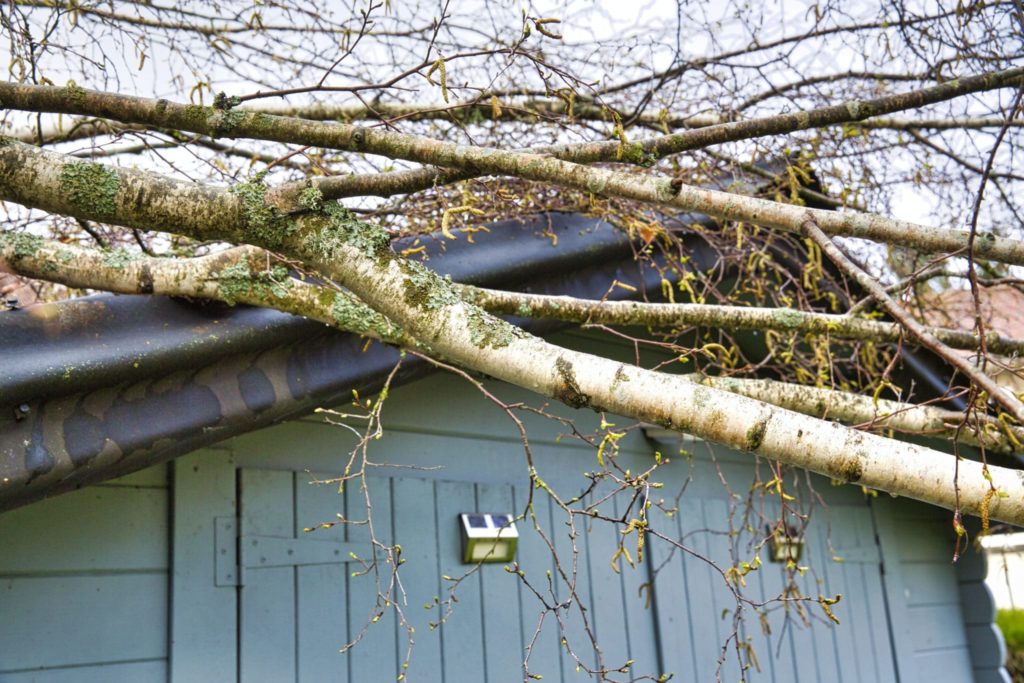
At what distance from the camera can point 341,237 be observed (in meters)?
1.71

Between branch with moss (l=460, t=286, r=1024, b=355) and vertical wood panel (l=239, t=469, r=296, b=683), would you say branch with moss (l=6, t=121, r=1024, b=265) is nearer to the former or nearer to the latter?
branch with moss (l=460, t=286, r=1024, b=355)

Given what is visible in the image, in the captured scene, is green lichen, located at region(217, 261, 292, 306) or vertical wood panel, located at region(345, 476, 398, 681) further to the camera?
vertical wood panel, located at region(345, 476, 398, 681)

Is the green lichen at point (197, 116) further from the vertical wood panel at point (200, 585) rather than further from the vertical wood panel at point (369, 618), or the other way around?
the vertical wood panel at point (369, 618)

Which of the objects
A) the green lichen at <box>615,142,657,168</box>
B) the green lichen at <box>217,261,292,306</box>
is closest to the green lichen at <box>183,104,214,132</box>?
the green lichen at <box>217,261,292,306</box>

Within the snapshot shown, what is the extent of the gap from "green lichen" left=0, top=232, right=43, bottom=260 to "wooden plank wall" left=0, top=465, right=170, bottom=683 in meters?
0.69

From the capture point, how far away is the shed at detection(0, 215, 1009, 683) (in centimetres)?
208

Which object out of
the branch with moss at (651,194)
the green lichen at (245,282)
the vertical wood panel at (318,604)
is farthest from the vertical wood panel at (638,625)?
the branch with moss at (651,194)

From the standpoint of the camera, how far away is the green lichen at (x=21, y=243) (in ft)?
7.04

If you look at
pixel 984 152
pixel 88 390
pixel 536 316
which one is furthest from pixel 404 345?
pixel 984 152

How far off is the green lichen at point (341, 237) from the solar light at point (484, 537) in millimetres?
1624

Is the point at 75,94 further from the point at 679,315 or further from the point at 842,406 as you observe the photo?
the point at 842,406

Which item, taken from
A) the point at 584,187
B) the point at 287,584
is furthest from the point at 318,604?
the point at 584,187

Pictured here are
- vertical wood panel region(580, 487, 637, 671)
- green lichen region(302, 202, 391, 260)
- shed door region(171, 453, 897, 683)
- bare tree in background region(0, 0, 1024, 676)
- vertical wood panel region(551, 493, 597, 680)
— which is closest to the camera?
bare tree in background region(0, 0, 1024, 676)

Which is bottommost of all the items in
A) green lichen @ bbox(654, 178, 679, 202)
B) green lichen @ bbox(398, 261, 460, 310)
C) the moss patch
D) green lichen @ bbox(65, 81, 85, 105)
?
the moss patch
